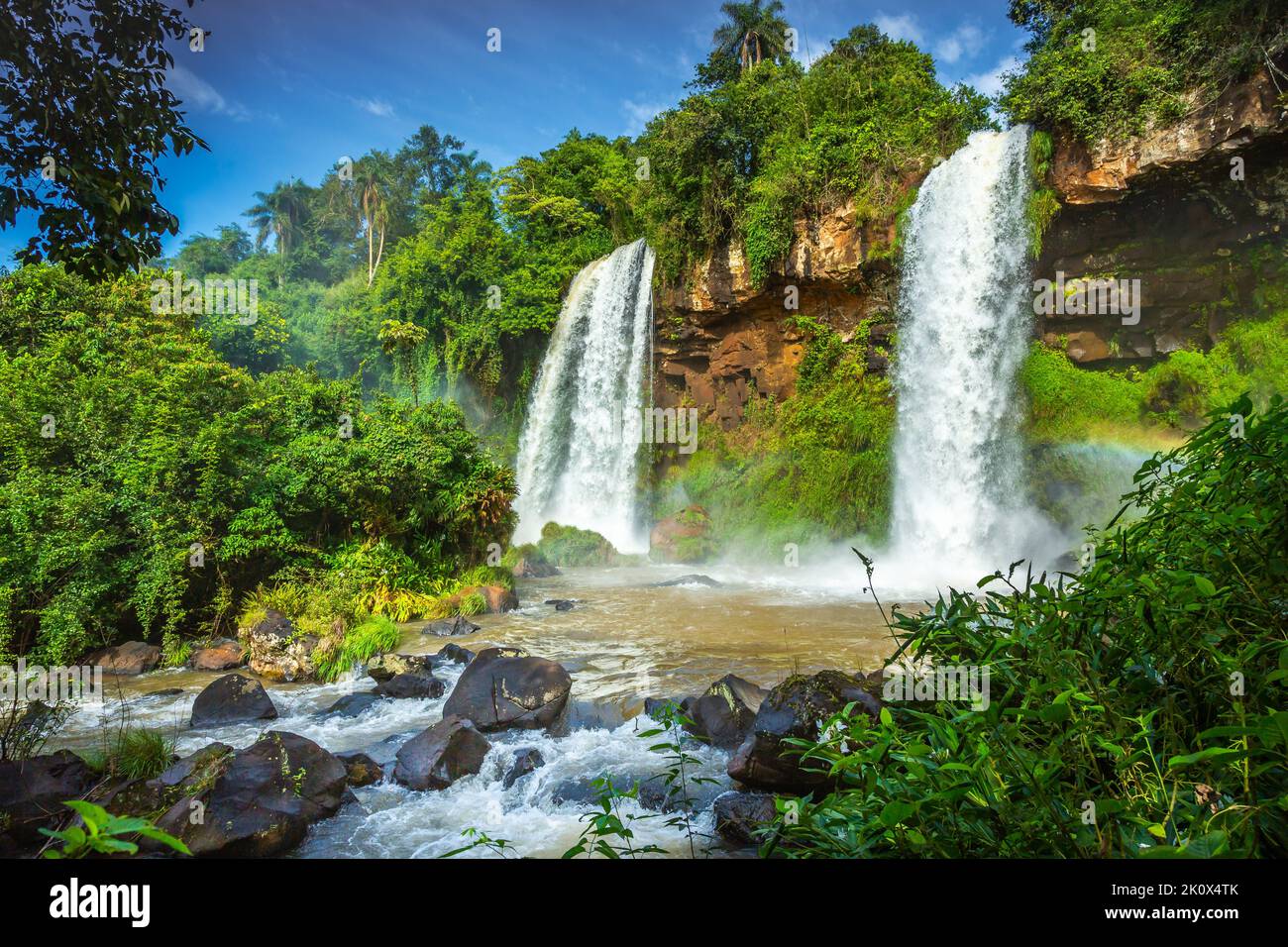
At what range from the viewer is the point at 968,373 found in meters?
15.1

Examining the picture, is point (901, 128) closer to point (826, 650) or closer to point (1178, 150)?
point (1178, 150)

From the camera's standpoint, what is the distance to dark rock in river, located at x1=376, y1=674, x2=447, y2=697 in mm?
7625

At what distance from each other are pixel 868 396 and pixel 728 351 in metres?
5.12

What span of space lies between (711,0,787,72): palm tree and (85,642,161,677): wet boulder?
95.0 feet

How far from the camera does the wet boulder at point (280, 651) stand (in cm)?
854

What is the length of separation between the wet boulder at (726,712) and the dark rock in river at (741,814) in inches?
42.9

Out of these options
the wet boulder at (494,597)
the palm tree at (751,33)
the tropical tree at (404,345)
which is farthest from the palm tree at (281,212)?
the wet boulder at (494,597)

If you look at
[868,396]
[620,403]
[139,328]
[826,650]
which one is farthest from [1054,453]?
[139,328]

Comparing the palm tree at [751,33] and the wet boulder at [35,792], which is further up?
the palm tree at [751,33]

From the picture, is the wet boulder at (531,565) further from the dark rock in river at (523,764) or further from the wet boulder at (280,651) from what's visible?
the dark rock in river at (523,764)

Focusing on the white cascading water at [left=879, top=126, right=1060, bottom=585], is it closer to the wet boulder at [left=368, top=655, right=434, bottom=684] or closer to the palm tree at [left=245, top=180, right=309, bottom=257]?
the wet boulder at [left=368, top=655, right=434, bottom=684]

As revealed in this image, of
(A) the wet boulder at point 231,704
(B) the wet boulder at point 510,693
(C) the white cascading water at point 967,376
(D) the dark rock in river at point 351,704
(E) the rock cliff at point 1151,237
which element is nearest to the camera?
(B) the wet boulder at point 510,693

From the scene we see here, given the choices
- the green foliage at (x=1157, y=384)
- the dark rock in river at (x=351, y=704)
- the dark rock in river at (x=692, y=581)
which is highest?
the green foliage at (x=1157, y=384)

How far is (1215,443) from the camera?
2.17m
